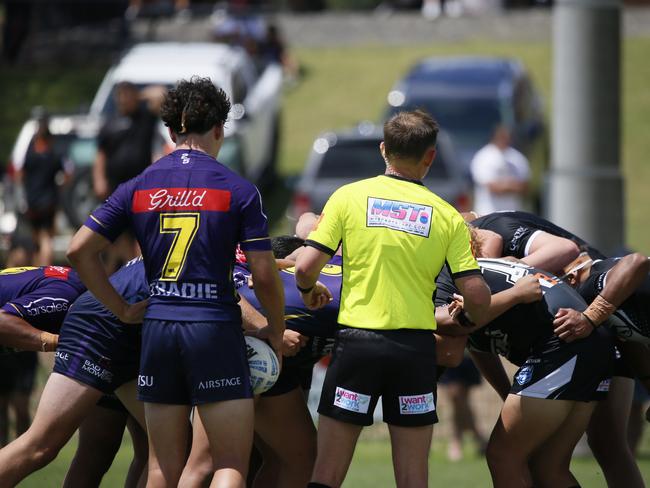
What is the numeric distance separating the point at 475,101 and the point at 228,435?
44.5 ft

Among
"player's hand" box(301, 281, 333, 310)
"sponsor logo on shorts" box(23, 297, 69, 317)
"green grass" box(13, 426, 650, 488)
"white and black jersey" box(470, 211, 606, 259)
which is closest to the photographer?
"player's hand" box(301, 281, 333, 310)

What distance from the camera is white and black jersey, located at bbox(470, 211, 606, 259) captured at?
6.12 metres

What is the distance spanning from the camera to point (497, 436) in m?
5.69

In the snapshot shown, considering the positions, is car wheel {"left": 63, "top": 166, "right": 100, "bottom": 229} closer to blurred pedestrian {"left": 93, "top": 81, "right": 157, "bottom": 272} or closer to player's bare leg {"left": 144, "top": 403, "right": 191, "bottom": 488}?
blurred pedestrian {"left": 93, "top": 81, "right": 157, "bottom": 272}

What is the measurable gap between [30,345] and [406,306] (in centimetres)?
185

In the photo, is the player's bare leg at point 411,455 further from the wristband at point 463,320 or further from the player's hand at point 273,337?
the player's hand at point 273,337

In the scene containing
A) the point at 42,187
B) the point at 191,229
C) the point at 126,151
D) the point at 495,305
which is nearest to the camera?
the point at 191,229

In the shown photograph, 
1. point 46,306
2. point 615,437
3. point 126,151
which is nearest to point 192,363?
point 46,306

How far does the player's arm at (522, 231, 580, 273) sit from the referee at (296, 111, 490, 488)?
2.70 feet

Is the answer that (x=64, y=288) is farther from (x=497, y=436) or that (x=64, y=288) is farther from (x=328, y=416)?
(x=497, y=436)

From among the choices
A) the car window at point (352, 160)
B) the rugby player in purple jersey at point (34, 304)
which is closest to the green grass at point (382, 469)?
the rugby player in purple jersey at point (34, 304)

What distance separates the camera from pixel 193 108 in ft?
17.0

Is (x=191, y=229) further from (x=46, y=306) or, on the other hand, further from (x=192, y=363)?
(x=46, y=306)

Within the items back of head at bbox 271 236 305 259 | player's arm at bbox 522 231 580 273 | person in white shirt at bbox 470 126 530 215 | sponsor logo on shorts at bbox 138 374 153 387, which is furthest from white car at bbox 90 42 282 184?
sponsor logo on shorts at bbox 138 374 153 387
